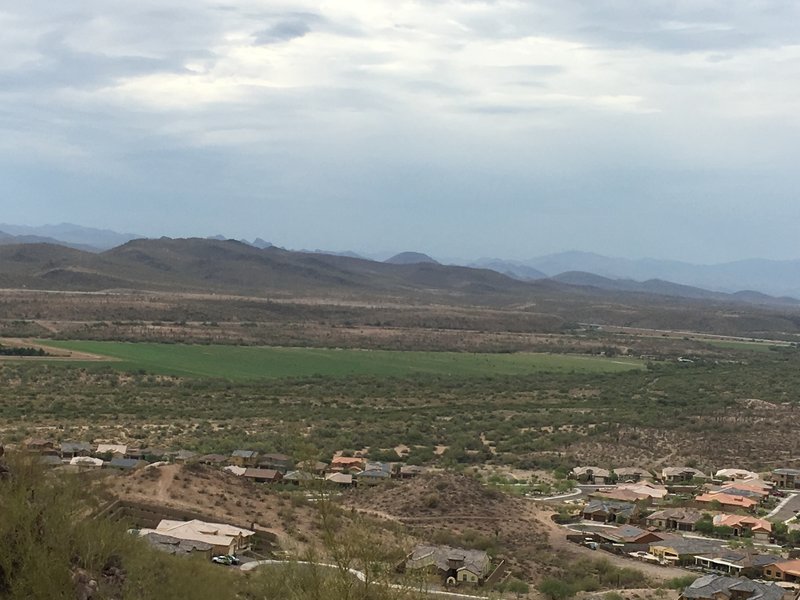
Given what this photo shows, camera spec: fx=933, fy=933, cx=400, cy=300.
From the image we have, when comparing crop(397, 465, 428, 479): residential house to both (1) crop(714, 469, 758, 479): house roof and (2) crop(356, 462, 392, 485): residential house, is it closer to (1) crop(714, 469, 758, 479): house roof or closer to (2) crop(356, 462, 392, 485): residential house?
(2) crop(356, 462, 392, 485): residential house

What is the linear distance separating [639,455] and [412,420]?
15.7 metres

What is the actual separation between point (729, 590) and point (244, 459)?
2547 centimetres

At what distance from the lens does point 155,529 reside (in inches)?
1141

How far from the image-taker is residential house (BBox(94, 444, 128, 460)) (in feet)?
143

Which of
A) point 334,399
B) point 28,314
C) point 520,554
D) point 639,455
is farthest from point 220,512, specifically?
point 28,314

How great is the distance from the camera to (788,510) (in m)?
43.2

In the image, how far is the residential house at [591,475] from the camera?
4868 centimetres

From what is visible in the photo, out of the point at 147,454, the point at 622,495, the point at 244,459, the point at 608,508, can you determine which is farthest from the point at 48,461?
the point at 622,495

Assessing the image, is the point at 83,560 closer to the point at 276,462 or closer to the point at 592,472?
the point at 276,462

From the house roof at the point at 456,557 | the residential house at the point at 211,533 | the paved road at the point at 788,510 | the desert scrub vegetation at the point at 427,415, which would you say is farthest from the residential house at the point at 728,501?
the residential house at the point at 211,533

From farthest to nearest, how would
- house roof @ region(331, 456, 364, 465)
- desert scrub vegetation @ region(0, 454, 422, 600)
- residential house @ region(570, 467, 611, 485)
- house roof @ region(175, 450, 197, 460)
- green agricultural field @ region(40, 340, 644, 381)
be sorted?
1. green agricultural field @ region(40, 340, 644, 381)
2. residential house @ region(570, 467, 611, 485)
3. house roof @ region(331, 456, 364, 465)
4. house roof @ region(175, 450, 197, 460)
5. desert scrub vegetation @ region(0, 454, 422, 600)

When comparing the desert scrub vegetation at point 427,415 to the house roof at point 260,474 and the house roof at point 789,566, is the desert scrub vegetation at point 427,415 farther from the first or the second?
the house roof at point 789,566

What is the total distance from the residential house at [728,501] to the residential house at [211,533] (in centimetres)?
2261

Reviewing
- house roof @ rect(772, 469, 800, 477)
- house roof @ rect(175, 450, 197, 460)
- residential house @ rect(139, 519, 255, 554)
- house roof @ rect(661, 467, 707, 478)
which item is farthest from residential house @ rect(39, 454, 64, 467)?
house roof @ rect(772, 469, 800, 477)
